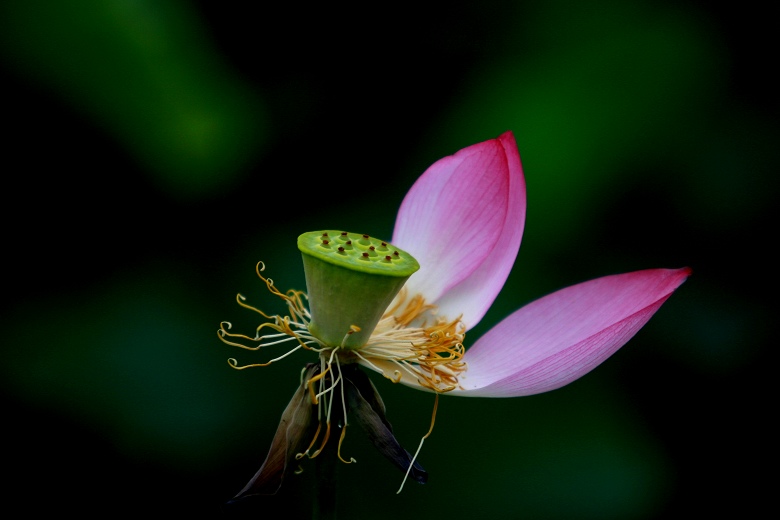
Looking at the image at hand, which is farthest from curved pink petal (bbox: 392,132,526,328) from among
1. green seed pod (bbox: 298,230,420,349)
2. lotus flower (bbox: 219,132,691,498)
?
green seed pod (bbox: 298,230,420,349)

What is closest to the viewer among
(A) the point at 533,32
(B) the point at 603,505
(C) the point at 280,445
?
(C) the point at 280,445

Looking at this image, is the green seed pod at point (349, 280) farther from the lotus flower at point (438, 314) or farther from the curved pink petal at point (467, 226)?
the curved pink petal at point (467, 226)

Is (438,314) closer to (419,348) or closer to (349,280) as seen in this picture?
(419,348)

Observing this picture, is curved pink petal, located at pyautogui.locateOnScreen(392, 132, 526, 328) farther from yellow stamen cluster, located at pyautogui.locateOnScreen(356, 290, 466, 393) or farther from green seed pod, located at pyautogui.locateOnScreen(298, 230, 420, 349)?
green seed pod, located at pyautogui.locateOnScreen(298, 230, 420, 349)

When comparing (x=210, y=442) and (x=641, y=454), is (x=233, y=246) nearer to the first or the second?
(x=210, y=442)

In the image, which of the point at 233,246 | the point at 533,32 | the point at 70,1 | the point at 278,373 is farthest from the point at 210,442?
the point at 533,32

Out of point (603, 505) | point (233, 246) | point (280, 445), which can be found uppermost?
point (280, 445)

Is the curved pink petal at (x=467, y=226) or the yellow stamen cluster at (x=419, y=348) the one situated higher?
the curved pink petal at (x=467, y=226)

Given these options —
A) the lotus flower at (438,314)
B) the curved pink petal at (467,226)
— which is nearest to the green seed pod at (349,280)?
the lotus flower at (438,314)

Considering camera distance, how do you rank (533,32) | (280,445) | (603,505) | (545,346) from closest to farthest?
(280,445)
(545,346)
(603,505)
(533,32)
